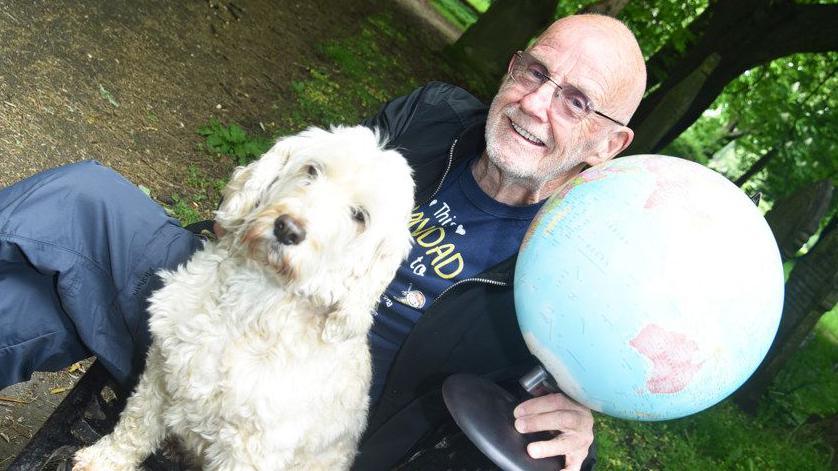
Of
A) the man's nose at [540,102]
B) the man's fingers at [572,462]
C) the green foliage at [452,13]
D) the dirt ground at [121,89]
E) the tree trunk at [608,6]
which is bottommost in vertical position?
the dirt ground at [121,89]

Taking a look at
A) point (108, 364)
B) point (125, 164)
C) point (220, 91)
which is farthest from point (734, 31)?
point (108, 364)

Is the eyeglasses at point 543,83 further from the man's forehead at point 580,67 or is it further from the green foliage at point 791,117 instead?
the green foliage at point 791,117

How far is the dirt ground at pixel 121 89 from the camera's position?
16.0 ft

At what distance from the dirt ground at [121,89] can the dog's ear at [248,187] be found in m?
1.78

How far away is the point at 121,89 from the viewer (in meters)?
6.23

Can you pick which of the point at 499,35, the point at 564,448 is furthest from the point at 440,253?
the point at 499,35

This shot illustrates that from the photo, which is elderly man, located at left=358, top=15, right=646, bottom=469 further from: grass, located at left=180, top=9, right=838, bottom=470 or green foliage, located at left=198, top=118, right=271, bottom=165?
green foliage, located at left=198, top=118, right=271, bottom=165

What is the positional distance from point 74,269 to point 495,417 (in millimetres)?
1632

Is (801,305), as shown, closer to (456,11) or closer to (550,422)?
(550,422)

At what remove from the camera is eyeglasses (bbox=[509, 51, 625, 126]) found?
10.9ft

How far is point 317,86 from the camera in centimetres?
891

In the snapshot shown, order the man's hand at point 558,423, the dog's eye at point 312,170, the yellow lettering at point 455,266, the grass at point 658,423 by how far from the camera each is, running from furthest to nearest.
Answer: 1. the grass at point 658,423
2. the yellow lettering at point 455,266
3. the dog's eye at point 312,170
4. the man's hand at point 558,423

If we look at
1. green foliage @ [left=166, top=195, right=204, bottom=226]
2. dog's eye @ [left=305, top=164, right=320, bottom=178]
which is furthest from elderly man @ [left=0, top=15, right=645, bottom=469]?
green foliage @ [left=166, top=195, right=204, bottom=226]

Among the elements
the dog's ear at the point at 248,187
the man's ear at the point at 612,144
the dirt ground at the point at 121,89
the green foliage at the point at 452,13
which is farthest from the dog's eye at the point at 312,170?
the green foliage at the point at 452,13
